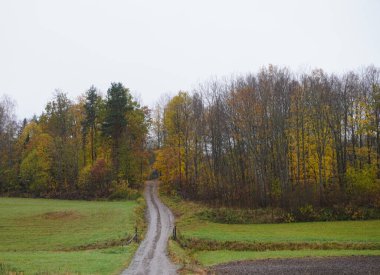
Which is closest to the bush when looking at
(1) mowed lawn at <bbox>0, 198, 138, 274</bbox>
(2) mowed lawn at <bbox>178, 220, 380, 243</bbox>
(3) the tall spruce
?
(3) the tall spruce

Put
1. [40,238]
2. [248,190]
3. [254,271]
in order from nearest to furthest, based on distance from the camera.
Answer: [254,271]
[40,238]
[248,190]

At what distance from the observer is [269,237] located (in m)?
33.1

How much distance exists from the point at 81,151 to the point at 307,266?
61931 mm

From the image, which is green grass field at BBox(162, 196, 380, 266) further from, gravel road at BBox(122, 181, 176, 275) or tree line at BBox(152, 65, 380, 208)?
tree line at BBox(152, 65, 380, 208)

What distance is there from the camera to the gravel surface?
19844mm

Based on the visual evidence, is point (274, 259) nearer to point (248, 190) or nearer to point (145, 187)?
point (248, 190)

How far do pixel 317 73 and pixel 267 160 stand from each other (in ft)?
54.2

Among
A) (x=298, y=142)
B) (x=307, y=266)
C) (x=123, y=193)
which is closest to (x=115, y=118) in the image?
(x=123, y=193)

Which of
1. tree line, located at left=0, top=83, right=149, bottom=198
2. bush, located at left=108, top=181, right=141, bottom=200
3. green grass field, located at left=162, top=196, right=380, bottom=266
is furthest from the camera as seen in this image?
tree line, located at left=0, top=83, right=149, bottom=198

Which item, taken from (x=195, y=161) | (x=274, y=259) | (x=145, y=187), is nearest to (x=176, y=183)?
(x=195, y=161)

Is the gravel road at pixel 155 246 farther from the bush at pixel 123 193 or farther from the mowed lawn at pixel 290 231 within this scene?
the bush at pixel 123 193

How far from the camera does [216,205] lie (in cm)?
5150

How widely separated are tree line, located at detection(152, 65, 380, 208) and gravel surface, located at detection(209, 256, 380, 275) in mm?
23727

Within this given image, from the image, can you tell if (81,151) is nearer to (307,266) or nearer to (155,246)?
(155,246)
